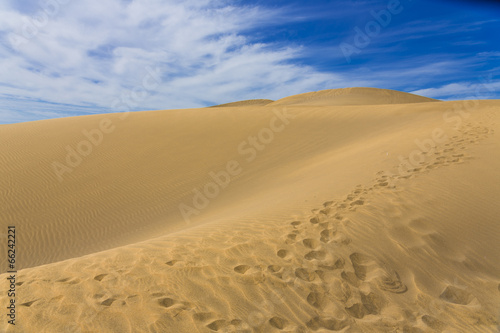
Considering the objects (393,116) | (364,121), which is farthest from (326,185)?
(393,116)

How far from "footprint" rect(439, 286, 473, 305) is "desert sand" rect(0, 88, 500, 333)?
0.02 meters

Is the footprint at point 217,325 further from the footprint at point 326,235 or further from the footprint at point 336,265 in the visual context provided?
the footprint at point 326,235

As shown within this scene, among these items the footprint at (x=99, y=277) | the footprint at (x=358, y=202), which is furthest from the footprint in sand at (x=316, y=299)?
the footprint at (x=358, y=202)

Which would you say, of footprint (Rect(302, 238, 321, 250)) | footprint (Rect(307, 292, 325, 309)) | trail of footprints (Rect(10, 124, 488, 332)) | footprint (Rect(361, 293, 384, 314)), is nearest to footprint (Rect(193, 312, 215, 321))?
trail of footprints (Rect(10, 124, 488, 332))

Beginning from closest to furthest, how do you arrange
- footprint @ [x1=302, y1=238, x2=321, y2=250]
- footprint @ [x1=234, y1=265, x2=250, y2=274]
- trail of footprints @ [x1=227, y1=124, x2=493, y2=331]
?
trail of footprints @ [x1=227, y1=124, x2=493, y2=331] < footprint @ [x1=234, y1=265, x2=250, y2=274] < footprint @ [x1=302, y1=238, x2=321, y2=250]

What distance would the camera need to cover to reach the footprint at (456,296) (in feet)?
11.8

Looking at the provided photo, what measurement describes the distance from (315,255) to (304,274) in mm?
460

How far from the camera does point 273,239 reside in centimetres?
472

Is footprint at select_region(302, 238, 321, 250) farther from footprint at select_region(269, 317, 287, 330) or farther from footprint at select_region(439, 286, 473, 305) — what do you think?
footprint at select_region(439, 286, 473, 305)

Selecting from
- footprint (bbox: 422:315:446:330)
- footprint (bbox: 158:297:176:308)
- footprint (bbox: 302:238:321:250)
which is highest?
footprint (bbox: 302:238:321:250)

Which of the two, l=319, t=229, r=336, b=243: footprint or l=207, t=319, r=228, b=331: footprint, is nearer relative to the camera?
l=207, t=319, r=228, b=331: footprint

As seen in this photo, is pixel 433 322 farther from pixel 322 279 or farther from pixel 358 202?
pixel 358 202

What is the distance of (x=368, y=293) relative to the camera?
3.60 metres

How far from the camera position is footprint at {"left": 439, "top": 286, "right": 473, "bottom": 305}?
3.59 metres
